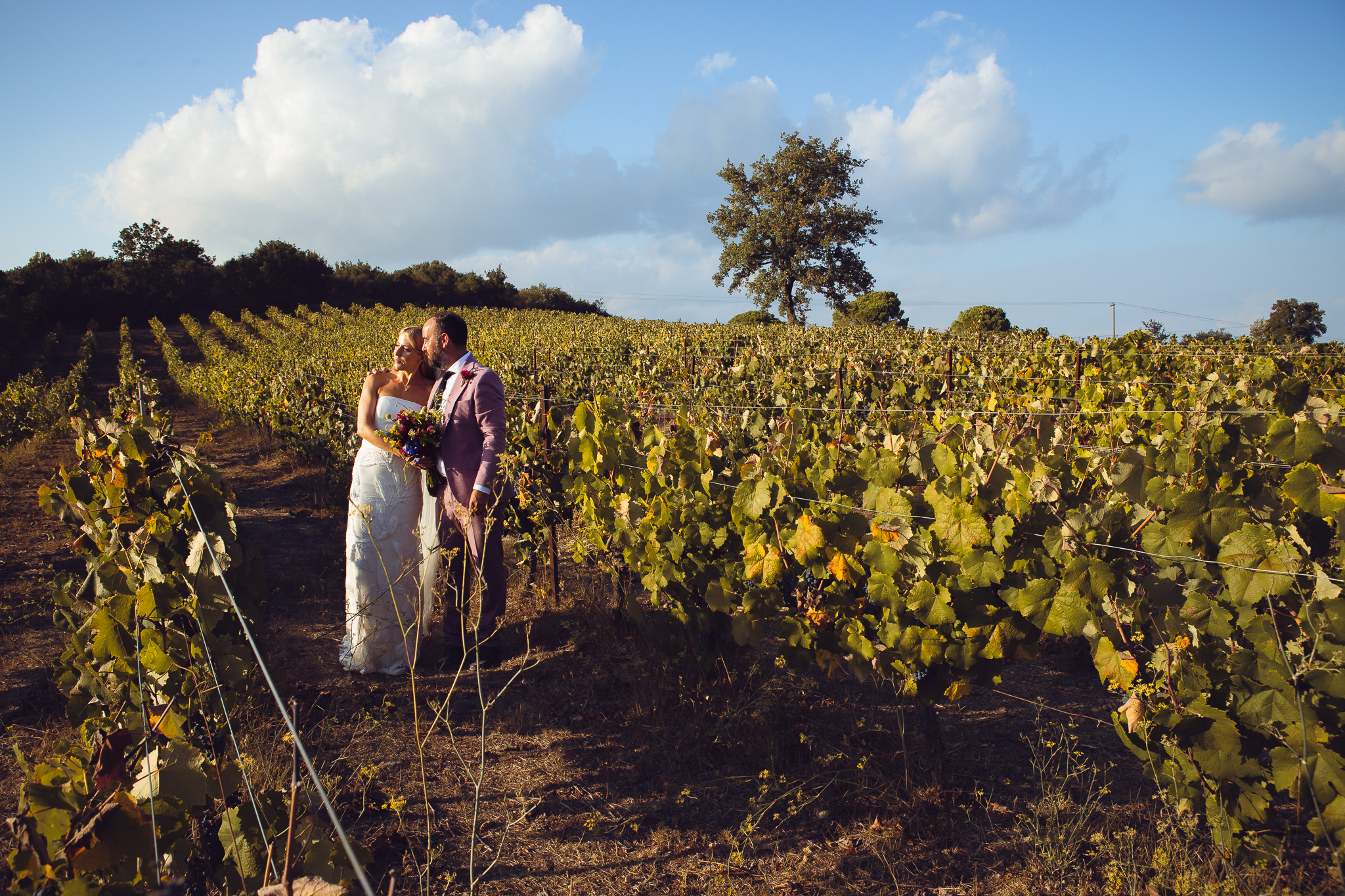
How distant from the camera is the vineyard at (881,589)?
5.05 feet

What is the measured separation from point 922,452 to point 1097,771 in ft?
4.84

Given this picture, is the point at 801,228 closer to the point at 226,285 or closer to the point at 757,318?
the point at 757,318

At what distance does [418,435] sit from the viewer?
318cm

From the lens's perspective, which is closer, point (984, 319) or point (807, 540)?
point (807, 540)

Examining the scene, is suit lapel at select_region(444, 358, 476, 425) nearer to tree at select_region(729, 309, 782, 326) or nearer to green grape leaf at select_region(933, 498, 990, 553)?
green grape leaf at select_region(933, 498, 990, 553)

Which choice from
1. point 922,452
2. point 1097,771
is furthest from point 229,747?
point 1097,771

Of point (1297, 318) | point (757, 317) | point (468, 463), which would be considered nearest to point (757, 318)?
point (757, 317)

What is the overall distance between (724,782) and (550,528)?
2294mm

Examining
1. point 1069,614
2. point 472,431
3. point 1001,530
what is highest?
point 472,431

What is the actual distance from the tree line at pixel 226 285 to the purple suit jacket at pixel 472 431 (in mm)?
35991

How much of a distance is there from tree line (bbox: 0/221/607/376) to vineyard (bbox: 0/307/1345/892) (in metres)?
36.6

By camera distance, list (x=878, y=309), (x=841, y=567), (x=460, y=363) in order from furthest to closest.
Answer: (x=878, y=309)
(x=460, y=363)
(x=841, y=567)

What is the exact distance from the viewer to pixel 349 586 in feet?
11.1

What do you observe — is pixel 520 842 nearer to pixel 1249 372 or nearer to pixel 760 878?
pixel 760 878
